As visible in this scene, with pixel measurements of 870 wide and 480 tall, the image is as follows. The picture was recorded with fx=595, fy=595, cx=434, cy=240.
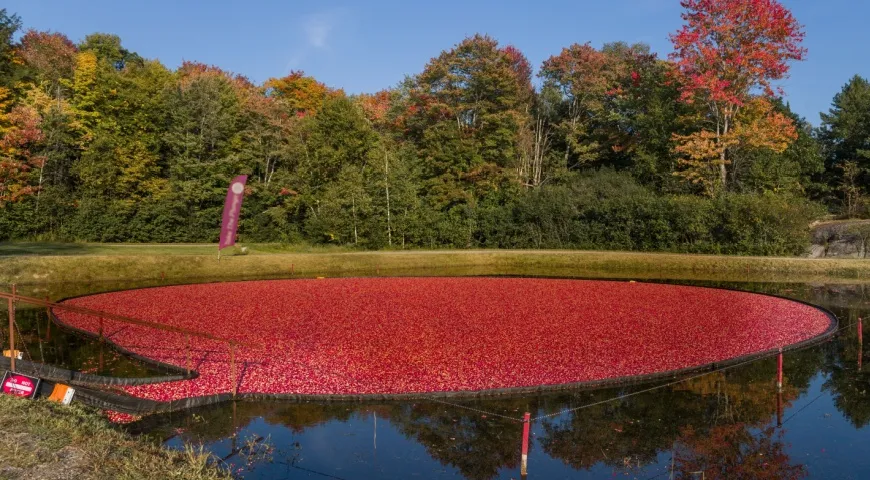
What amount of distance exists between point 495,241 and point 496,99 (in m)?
11.1

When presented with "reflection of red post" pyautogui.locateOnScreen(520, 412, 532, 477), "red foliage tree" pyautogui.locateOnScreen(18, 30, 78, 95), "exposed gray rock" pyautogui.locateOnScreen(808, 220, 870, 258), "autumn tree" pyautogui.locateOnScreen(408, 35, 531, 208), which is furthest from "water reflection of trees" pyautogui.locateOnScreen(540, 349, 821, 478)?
"red foliage tree" pyautogui.locateOnScreen(18, 30, 78, 95)

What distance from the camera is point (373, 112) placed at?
57156mm

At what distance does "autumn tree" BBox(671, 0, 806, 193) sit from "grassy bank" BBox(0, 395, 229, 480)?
38746mm

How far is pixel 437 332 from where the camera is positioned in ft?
48.9

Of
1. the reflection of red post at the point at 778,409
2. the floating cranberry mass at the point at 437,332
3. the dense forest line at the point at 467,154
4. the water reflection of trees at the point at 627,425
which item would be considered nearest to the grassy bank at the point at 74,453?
the water reflection of trees at the point at 627,425

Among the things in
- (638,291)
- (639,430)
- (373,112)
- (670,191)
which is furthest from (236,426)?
(373,112)

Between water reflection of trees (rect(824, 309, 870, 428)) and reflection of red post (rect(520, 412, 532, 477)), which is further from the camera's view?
water reflection of trees (rect(824, 309, 870, 428))

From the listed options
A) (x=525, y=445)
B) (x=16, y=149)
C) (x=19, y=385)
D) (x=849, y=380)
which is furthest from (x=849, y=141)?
(x=16, y=149)

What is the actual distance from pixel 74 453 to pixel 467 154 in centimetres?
3998

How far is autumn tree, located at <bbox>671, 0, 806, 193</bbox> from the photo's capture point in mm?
36562

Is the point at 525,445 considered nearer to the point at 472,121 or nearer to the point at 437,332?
the point at 437,332

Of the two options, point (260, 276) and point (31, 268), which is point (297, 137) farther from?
point (31, 268)

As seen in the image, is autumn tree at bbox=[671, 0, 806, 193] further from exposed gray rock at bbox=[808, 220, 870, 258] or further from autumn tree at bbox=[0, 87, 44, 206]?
autumn tree at bbox=[0, 87, 44, 206]

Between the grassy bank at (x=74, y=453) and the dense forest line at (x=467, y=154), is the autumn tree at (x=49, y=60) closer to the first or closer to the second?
the dense forest line at (x=467, y=154)
